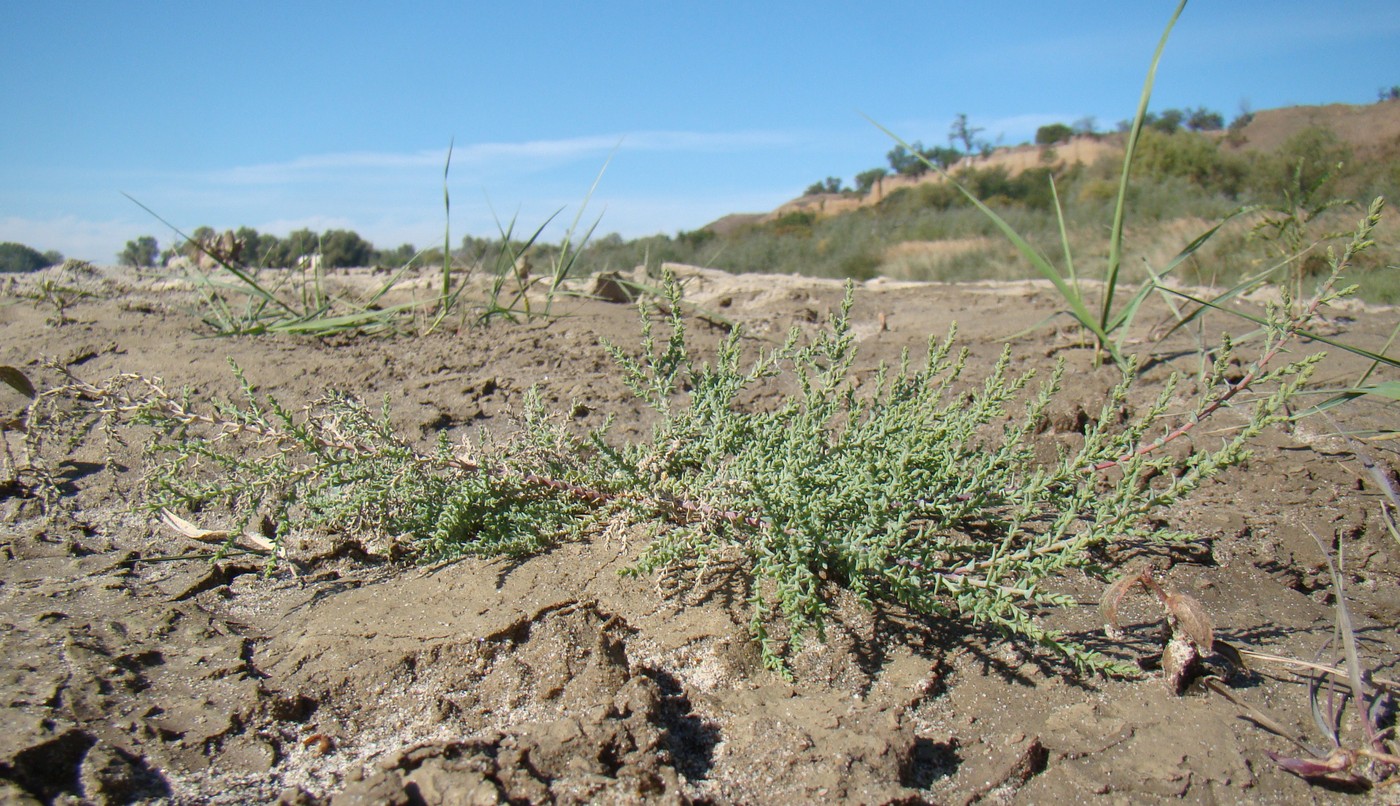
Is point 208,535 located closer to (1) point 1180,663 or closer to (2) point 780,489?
(2) point 780,489

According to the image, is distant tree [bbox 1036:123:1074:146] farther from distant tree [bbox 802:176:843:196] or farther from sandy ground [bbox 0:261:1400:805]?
→ sandy ground [bbox 0:261:1400:805]

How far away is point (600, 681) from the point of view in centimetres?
158

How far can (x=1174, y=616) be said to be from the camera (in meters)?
1.62

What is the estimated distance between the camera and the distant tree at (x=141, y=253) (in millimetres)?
6083

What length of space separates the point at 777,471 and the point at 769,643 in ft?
1.26

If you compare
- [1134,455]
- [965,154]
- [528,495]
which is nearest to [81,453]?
[528,495]

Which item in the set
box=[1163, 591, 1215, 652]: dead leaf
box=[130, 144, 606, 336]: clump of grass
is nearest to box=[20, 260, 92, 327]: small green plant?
box=[130, 144, 606, 336]: clump of grass

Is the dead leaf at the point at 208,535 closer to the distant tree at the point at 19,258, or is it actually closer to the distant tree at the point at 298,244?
the distant tree at the point at 298,244

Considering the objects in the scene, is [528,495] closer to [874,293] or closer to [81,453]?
[81,453]

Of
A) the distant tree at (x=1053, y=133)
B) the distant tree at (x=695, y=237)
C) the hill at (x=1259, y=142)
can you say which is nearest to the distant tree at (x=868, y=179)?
the hill at (x=1259, y=142)

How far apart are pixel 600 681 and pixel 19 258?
264 inches

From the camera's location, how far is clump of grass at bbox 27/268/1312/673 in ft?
5.33

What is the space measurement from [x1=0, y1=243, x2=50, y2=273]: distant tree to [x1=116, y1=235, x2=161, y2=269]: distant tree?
0.50 meters

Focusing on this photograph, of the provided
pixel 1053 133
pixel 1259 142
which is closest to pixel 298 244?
pixel 1259 142
